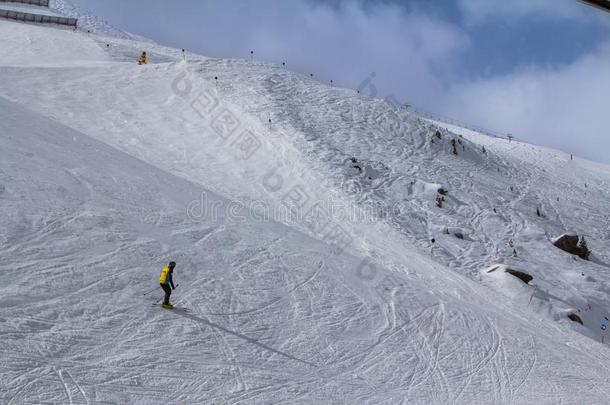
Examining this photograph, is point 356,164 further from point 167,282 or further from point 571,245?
point 167,282

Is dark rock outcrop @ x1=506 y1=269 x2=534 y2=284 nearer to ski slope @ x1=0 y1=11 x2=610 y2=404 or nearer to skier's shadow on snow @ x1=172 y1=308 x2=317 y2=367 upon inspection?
ski slope @ x1=0 y1=11 x2=610 y2=404

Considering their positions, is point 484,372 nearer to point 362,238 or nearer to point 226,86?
point 362,238

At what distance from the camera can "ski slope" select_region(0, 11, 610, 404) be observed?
9.30 meters

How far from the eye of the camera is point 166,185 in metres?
18.5

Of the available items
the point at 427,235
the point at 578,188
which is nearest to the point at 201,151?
the point at 427,235

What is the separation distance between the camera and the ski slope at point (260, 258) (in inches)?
366

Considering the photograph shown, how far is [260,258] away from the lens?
14750mm

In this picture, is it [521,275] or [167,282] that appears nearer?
[167,282]

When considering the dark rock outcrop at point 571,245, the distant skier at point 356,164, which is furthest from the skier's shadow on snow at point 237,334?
the dark rock outcrop at point 571,245

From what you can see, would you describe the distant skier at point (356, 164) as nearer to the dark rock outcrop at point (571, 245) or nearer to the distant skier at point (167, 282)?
the dark rock outcrop at point (571, 245)

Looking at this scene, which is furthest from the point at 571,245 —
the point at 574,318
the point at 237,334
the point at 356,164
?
the point at 237,334

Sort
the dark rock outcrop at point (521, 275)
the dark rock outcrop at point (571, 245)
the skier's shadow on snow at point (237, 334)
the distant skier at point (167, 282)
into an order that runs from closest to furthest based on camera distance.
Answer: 1. the skier's shadow on snow at point (237, 334)
2. the distant skier at point (167, 282)
3. the dark rock outcrop at point (521, 275)
4. the dark rock outcrop at point (571, 245)

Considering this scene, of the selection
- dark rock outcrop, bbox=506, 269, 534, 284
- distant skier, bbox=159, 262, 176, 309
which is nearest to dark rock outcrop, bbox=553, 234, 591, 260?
dark rock outcrop, bbox=506, 269, 534, 284

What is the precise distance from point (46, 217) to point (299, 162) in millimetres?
14887
